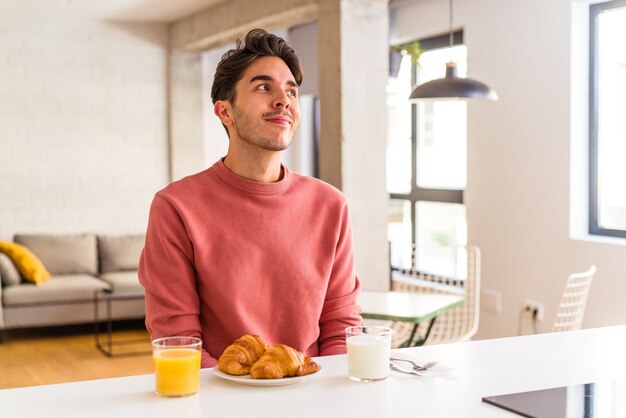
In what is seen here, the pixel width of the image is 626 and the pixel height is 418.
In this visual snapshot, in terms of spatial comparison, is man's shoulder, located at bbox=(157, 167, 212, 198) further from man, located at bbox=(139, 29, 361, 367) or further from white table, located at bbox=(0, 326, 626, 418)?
white table, located at bbox=(0, 326, 626, 418)

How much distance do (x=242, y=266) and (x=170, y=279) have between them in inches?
6.2

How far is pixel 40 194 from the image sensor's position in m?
7.21

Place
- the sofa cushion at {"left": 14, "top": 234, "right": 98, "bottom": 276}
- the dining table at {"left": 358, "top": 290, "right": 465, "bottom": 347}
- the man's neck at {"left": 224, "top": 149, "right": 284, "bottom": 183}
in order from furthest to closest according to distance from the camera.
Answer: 1. the sofa cushion at {"left": 14, "top": 234, "right": 98, "bottom": 276}
2. the dining table at {"left": 358, "top": 290, "right": 465, "bottom": 347}
3. the man's neck at {"left": 224, "top": 149, "right": 284, "bottom": 183}

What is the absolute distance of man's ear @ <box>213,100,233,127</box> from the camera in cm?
192

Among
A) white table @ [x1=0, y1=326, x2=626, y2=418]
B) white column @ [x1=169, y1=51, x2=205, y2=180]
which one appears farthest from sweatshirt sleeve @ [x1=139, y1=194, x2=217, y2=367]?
white column @ [x1=169, y1=51, x2=205, y2=180]

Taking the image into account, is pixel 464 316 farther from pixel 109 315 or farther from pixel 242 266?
pixel 242 266

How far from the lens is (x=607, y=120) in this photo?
16.0 ft

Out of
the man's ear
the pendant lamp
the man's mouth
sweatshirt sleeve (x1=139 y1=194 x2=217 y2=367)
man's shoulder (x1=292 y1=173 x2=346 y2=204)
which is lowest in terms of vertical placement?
sweatshirt sleeve (x1=139 y1=194 x2=217 y2=367)

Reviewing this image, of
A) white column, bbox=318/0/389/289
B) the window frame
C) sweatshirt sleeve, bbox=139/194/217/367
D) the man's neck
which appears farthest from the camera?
the window frame

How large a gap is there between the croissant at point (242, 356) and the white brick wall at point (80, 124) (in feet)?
20.0

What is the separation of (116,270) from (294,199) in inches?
214

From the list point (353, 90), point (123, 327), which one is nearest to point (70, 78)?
point (123, 327)

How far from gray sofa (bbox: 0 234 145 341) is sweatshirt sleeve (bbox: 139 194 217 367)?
15.2 ft

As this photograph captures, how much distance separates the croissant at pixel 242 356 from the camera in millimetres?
1413
